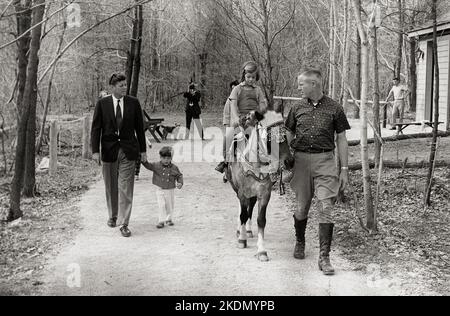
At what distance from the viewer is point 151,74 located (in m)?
39.9

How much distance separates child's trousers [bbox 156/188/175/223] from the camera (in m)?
8.58

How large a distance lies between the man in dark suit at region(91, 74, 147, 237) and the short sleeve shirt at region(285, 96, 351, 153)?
2619mm

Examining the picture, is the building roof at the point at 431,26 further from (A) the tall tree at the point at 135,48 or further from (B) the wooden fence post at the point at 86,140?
(B) the wooden fence post at the point at 86,140

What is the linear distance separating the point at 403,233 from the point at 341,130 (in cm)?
245

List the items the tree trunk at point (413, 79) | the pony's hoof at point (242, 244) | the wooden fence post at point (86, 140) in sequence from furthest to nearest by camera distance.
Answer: the tree trunk at point (413, 79) → the wooden fence post at point (86, 140) → the pony's hoof at point (242, 244)

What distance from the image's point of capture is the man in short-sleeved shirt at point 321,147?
6.35 meters

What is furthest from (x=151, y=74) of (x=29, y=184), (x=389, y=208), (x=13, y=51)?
(x=389, y=208)

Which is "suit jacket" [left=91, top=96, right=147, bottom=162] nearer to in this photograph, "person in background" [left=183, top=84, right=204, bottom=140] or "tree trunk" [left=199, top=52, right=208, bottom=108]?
"person in background" [left=183, top=84, right=204, bottom=140]

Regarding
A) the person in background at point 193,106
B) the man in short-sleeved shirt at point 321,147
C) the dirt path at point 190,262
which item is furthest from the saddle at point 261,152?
the person in background at point 193,106

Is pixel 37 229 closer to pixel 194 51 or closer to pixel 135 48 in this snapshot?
pixel 135 48

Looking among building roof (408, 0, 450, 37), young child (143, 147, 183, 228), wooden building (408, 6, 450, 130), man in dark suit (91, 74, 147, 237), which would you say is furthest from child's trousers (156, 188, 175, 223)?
wooden building (408, 6, 450, 130)

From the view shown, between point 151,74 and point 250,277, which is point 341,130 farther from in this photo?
point 151,74
